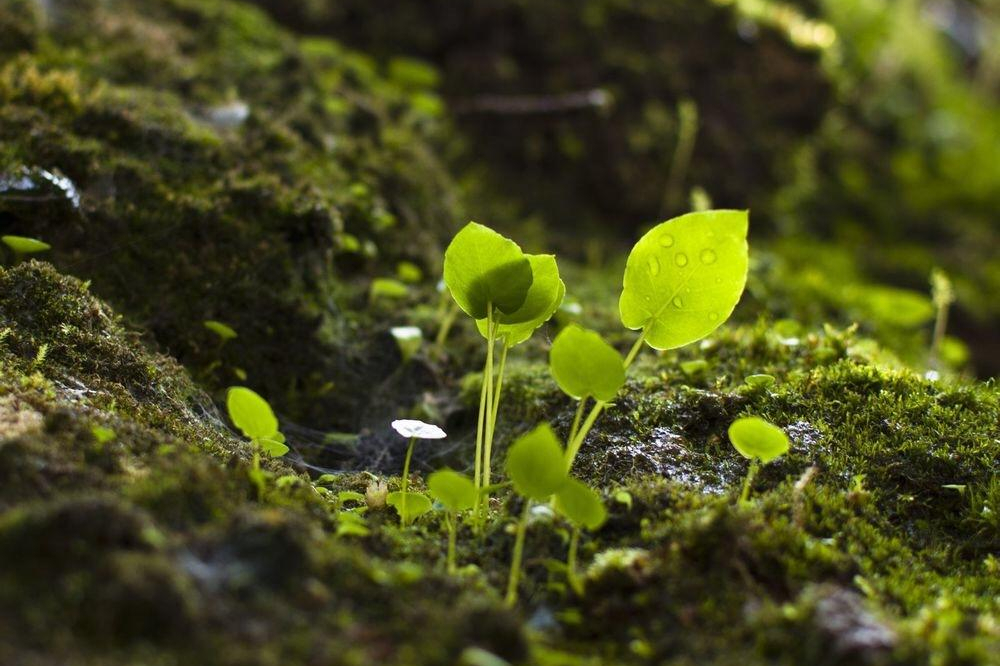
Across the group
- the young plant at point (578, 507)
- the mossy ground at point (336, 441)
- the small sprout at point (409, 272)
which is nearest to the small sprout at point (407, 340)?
the mossy ground at point (336, 441)

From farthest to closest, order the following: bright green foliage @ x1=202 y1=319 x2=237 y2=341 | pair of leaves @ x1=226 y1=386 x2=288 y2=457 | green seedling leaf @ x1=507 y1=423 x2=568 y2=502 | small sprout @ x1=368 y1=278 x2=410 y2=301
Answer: small sprout @ x1=368 y1=278 x2=410 y2=301 → bright green foliage @ x1=202 y1=319 x2=237 y2=341 → pair of leaves @ x1=226 y1=386 x2=288 y2=457 → green seedling leaf @ x1=507 y1=423 x2=568 y2=502

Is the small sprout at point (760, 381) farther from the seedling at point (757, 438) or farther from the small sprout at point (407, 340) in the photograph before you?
the small sprout at point (407, 340)

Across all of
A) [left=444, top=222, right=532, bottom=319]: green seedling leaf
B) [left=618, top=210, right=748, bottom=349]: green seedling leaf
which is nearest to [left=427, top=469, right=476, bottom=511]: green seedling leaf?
[left=444, top=222, right=532, bottom=319]: green seedling leaf

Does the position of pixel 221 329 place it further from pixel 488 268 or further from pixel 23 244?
pixel 488 268

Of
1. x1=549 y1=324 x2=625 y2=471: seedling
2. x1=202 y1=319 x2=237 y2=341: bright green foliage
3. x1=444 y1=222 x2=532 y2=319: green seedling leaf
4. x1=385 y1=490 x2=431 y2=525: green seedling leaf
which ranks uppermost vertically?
x1=444 y1=222 x2=532 y2=319: green seedling leaf

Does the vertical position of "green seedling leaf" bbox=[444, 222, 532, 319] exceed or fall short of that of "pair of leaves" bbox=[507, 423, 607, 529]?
it exceeds it

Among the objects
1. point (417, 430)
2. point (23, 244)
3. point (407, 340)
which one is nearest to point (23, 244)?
point (23, 244)

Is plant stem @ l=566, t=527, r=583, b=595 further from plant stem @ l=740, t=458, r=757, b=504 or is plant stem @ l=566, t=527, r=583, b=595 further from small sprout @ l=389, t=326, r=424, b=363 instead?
small sprout @ l=389, t=326, r=424, b=363
